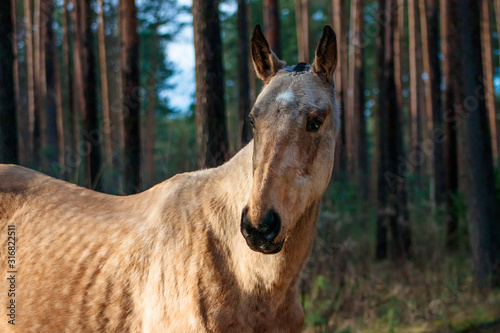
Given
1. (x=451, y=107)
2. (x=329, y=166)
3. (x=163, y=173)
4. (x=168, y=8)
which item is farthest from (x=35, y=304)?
(x=168, y=8)

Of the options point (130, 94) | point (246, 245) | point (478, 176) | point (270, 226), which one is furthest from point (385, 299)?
point (130, 94)

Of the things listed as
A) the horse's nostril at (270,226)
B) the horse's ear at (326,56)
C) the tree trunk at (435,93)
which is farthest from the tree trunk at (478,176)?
the horse's nostril at (270,226)

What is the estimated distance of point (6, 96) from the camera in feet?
21.5

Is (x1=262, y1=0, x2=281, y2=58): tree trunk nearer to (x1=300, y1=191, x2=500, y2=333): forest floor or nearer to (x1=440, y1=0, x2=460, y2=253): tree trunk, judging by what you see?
(x1=440, y1=0, x2=460, y2=253): tree trunk

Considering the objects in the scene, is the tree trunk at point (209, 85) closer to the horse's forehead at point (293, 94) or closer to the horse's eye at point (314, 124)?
the horse's forehead at point (293, 94)

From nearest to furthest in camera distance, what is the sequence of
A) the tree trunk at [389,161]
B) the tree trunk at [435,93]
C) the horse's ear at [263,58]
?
1. the horse's ear at [263,58]
2. the tree trunk at [389,161]
3. the tree trunk at [435,93]

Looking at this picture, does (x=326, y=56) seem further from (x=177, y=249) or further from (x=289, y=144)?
(x=177, y=249)

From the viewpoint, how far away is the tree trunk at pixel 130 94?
9969 millimetres

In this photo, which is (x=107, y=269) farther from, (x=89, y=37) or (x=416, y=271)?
(x=89, y=37)

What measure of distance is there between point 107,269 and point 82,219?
53 cm

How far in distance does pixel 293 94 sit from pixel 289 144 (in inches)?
13.7

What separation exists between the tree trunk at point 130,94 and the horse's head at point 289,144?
6693 millimetres

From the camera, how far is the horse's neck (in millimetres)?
2793

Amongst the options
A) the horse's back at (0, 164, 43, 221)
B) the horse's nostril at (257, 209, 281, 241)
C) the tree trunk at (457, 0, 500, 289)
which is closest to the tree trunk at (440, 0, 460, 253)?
the tree trunk at (457, 0, 500, 289)
